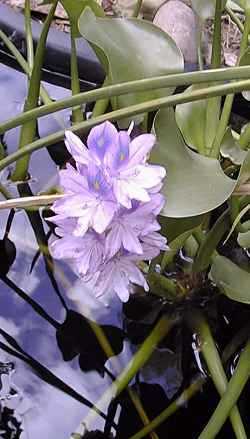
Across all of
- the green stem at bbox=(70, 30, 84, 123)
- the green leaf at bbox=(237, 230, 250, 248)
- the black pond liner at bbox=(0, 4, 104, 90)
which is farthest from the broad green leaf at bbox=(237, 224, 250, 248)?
the black pond liner at bbox=(0, 4, 104, 90)

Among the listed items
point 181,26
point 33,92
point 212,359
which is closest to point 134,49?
point 33,92

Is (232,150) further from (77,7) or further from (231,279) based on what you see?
(77,7)

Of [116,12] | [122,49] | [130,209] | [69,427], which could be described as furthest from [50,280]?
[116,12]

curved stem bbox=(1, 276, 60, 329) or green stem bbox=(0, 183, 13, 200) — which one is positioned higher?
green stem bbox=(0, 183, 13, 200)

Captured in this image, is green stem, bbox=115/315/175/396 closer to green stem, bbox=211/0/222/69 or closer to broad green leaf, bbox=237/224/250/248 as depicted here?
broad green leaf, bbox=237/224/250/248

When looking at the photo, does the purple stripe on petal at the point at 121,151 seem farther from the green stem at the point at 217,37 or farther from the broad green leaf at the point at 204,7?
the broad green leaf at the point at 204,7

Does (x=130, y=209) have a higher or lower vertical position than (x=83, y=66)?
higher

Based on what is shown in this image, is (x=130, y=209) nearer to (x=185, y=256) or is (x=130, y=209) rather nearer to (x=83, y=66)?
(x=185, y=256)
